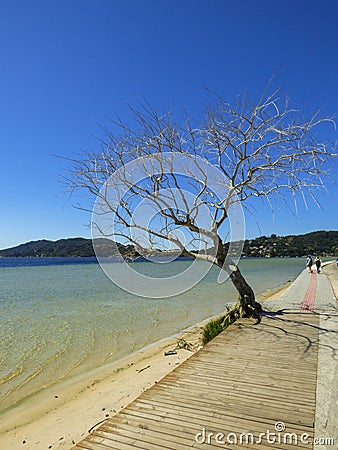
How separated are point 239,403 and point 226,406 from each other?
176mm

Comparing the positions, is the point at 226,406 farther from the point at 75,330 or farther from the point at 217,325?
the point at 75,330

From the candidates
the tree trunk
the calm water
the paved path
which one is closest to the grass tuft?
the tree trunk

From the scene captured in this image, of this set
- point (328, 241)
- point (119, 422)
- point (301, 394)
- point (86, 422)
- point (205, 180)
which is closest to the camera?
point (119, 422)

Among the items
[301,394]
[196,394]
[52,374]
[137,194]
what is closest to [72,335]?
[52,374]

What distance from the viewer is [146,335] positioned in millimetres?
10938

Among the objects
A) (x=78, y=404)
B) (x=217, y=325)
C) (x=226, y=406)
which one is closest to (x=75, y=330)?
(x=217, y=325)

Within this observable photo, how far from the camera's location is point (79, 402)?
585 centimetres

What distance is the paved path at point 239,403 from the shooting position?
3.11 m

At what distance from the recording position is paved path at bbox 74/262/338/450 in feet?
10.2

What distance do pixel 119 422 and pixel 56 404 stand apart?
3.27 meters

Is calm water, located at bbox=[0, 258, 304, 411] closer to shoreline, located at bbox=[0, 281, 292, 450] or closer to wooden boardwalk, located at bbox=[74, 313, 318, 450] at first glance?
shoreline, located at bbox=[0, 281, 292, 450]

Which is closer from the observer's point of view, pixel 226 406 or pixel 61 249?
pixel 226 406

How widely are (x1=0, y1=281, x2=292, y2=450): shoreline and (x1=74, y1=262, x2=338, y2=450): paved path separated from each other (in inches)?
45.3

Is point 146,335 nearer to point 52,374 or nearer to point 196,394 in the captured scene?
point 52,374
